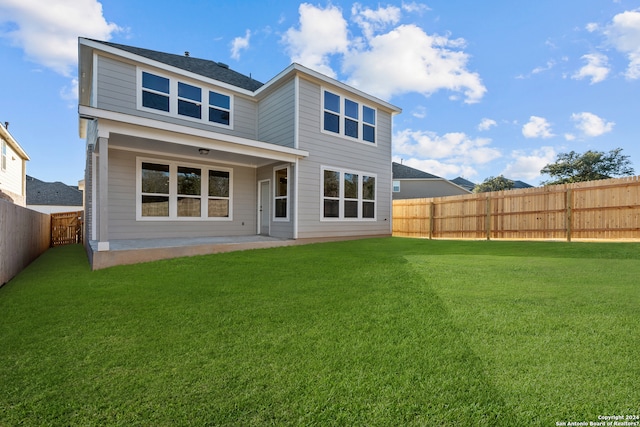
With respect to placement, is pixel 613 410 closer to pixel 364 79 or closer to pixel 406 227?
pixel 406 227

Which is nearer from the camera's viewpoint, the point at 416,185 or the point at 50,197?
the point at 50,197

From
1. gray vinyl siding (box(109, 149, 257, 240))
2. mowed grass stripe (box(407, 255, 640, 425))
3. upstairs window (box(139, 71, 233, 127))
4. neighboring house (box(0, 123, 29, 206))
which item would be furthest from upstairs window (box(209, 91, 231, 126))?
neighboring house (box(0, 123, 29, 206))

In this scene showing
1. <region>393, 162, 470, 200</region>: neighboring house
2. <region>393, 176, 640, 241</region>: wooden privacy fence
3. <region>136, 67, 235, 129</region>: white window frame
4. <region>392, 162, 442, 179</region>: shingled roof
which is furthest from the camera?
<region>392, 162, 442, 179</region>: shingled roof

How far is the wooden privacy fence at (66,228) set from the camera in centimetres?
1216

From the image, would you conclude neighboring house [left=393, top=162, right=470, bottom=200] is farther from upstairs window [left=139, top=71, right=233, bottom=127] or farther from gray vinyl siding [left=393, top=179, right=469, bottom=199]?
upstairs window [left=139, top=71, right=233, bottom=127]

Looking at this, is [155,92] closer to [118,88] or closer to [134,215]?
[118,88]

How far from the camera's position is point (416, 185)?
27.1 metres

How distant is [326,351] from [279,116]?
9.09m

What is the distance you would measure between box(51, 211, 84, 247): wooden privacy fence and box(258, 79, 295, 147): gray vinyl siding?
8353mm

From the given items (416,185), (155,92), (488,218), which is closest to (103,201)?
(155,92)

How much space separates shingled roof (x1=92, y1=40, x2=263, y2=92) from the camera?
9828 mm

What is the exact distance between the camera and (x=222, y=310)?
11.7ft

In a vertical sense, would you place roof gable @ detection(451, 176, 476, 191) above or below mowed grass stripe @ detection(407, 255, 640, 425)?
above

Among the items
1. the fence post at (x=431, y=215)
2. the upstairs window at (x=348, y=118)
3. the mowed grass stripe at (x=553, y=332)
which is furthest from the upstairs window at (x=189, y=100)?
the fence post at (x=431, y=215)
